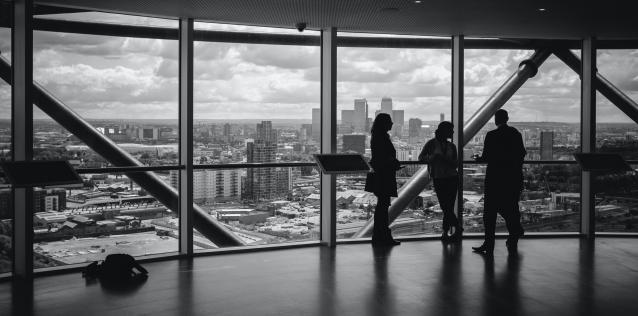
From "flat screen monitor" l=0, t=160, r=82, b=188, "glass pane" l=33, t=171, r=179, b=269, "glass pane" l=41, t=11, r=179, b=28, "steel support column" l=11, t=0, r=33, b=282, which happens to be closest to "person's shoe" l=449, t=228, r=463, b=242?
"glass pane" l=33, t=171, r=179, b=269

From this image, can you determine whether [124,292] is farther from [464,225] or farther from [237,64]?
[464,225]

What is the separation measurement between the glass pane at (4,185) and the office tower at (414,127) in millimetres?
5547

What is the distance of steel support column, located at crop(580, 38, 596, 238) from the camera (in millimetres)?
9219

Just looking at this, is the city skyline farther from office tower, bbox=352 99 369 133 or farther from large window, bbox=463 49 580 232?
office tower, bbox=352 99 369 133

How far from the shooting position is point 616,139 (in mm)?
9539

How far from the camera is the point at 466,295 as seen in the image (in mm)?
5539

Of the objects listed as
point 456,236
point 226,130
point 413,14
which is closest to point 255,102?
point 226,130

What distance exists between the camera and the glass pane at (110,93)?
6.79 metres

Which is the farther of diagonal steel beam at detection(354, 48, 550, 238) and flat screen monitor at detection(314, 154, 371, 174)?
diagonal steel beam at detection(354, 48, 550, 238)

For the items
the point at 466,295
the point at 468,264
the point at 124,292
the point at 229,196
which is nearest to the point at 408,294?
the point at 466,295

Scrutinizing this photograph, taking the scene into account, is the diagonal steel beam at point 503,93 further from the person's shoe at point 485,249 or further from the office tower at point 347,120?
the person's shoe at point 485,249

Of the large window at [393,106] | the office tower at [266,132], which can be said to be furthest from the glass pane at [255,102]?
the large window at [393,106]

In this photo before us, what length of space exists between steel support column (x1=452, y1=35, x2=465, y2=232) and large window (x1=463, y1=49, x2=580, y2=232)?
1.19 ft

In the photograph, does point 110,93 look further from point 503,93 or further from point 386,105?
point 503,93
